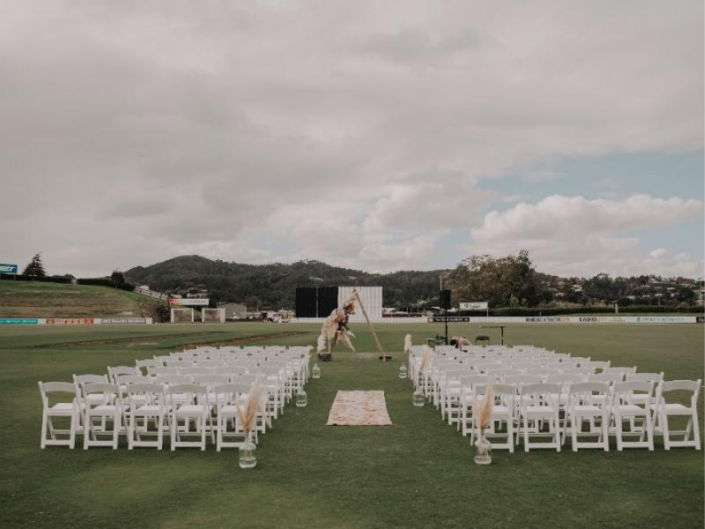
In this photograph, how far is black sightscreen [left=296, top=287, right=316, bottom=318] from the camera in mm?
92312

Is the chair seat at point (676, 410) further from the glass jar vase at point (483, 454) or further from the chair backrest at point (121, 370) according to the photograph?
the chair backrest at point (121, 370)

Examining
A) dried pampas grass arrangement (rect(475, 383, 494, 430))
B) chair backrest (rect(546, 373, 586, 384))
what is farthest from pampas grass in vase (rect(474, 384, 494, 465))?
chair backrest (rect(546, 373, 586, 384))

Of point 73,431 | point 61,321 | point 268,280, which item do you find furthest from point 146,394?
point 268,280

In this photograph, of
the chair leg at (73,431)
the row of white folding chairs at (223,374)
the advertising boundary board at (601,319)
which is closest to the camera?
the chair leg at (73,431)

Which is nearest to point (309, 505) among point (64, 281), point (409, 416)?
point (409, 416)

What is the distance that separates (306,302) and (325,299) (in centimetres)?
298

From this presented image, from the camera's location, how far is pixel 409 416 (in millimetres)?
11312

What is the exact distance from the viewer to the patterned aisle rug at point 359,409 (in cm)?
1064

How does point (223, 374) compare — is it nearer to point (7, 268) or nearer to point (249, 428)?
point (249, 428)

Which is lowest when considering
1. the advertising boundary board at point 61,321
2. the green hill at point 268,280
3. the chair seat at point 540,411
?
the advertising boundary board at point 61,321

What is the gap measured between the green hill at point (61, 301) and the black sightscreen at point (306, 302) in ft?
82.5

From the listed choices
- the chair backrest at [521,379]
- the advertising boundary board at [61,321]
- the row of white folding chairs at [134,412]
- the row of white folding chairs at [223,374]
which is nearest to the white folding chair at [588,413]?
the chair backrest at [521,379]

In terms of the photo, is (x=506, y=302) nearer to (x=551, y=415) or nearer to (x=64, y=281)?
(x=64, y=281)

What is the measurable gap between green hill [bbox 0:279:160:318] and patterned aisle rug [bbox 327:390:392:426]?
85.5m
